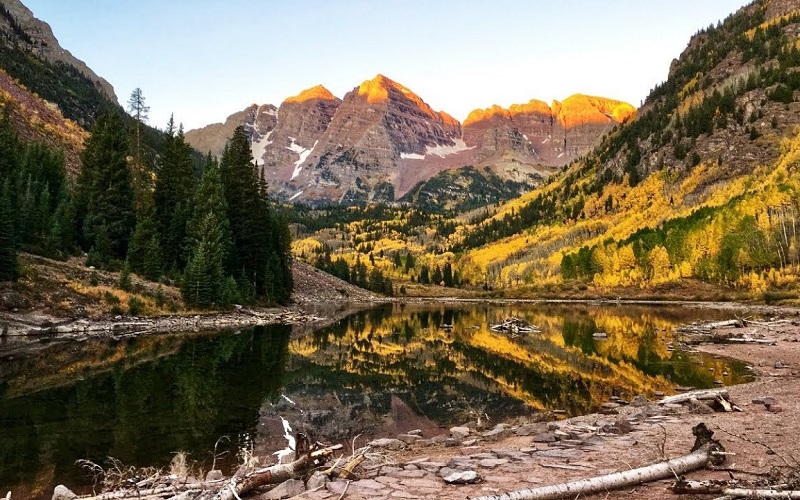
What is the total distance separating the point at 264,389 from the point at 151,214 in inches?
1789

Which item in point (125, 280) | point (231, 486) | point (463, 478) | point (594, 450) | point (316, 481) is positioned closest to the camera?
point (231, 486)

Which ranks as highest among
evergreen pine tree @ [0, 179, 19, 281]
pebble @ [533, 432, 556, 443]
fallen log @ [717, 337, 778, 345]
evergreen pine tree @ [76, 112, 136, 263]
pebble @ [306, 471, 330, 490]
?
evergreen pine tree @ [76, 112, 136, 263]

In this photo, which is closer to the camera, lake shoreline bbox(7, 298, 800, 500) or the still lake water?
lake shoreline bbox(7, 298, 800, 500)

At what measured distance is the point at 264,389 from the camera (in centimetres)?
2497

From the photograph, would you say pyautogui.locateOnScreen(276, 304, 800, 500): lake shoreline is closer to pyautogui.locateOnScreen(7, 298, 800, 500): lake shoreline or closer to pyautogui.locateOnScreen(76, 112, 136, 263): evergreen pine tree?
pyautogui.locateOnScreen(7, 298, 800, 500): lake shoreline

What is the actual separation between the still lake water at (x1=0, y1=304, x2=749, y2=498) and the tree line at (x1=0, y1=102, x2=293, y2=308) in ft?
54.6

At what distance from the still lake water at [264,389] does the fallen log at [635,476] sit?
Result: 9969 mm

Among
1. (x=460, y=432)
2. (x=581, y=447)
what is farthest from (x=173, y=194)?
(x=581, y=447)

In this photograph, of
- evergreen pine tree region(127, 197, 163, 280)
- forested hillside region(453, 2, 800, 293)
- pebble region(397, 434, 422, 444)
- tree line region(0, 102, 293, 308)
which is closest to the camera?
pebble region(397, 434, 422, 444)

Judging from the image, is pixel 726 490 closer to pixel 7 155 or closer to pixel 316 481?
pixel 316 481

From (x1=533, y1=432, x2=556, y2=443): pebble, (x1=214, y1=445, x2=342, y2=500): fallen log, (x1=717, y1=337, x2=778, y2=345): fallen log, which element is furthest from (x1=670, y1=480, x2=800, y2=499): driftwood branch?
(x1=717, y1=337, x2=778, y2=345): fallen log

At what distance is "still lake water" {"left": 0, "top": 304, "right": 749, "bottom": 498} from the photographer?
15.6m

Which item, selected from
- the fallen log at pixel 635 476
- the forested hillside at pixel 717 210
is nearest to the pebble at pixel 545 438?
the fallen log at pixel 635 476

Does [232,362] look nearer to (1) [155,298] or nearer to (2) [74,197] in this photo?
(1) [155,298]
